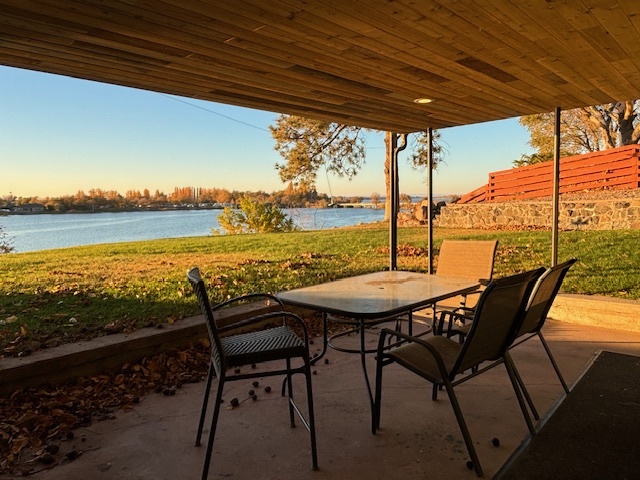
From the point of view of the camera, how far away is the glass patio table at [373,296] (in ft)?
7.67

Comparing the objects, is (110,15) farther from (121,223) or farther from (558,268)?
(121,223)

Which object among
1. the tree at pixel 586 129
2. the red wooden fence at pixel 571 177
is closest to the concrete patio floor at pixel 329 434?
the red wooden fence at pixel 571 177

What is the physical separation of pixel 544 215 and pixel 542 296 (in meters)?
10.4

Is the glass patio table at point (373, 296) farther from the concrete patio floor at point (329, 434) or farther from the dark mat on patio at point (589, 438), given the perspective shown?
the dark mat on patio at point (589, 438)

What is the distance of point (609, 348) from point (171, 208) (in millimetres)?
18069

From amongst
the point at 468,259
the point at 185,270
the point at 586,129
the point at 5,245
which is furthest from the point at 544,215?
the point at 5,245

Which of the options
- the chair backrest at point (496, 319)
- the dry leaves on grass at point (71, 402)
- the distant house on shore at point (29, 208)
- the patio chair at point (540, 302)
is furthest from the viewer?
the distant house on shore at point (29, 208)

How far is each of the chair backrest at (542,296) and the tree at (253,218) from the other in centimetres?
1524

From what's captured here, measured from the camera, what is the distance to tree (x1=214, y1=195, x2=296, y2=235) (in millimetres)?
17656

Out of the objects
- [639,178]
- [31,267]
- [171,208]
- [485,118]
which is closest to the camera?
[485,118]

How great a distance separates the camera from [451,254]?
12.5 ft

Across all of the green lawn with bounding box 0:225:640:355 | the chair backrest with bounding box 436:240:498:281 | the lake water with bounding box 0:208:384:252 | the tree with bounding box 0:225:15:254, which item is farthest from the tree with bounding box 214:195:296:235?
the chair backrest with bounding box 436:240:498:281

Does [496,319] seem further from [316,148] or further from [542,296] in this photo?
[316,148]

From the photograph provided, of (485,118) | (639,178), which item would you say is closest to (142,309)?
(485,118)
